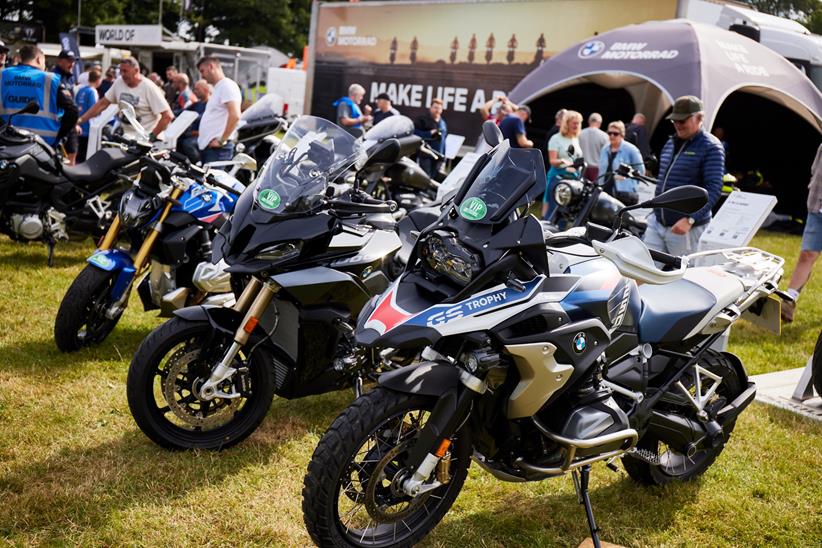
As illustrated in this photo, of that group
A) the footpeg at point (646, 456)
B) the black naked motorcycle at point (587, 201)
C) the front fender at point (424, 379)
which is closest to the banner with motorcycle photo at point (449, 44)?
the black naked motorcycle at point (587, 201)

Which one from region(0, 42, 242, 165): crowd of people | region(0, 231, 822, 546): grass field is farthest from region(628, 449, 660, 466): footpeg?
region(0, 42, 242, 165): crowd of people

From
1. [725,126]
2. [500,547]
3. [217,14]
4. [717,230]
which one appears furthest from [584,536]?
[217,14]

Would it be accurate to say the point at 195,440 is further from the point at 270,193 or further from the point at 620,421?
the point at 620,421

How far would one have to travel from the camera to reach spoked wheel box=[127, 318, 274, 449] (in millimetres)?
3592

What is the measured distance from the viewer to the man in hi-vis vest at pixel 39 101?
330 inches

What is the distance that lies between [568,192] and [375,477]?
4.18 m

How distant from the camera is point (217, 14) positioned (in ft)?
167

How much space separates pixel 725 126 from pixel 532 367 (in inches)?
556

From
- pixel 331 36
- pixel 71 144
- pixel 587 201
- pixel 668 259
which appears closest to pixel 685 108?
pixel 587 201

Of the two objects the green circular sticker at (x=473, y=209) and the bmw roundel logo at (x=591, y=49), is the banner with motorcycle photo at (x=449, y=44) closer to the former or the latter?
the bmw roundel logo at (x=591, y=49)

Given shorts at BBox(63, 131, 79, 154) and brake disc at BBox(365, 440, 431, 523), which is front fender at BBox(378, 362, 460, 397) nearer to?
brake disc at BBox(365, 440, 431, 523)

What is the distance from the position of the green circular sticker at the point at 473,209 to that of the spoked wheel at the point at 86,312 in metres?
2.78

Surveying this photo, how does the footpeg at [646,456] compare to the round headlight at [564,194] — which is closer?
the footpeg at [646,456]

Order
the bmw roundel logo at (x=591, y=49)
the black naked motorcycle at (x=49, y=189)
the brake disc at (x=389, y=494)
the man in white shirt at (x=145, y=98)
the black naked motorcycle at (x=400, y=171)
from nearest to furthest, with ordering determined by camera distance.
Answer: the brake disc at (x=389, y=494) < the black naked motorcycle at (x=400, y=171) < the black naked motorcycle at (x=49, y=189) < the man in white shirt at (x=145, y=98) < the bmw roundel logo at (x=591, y=49)
